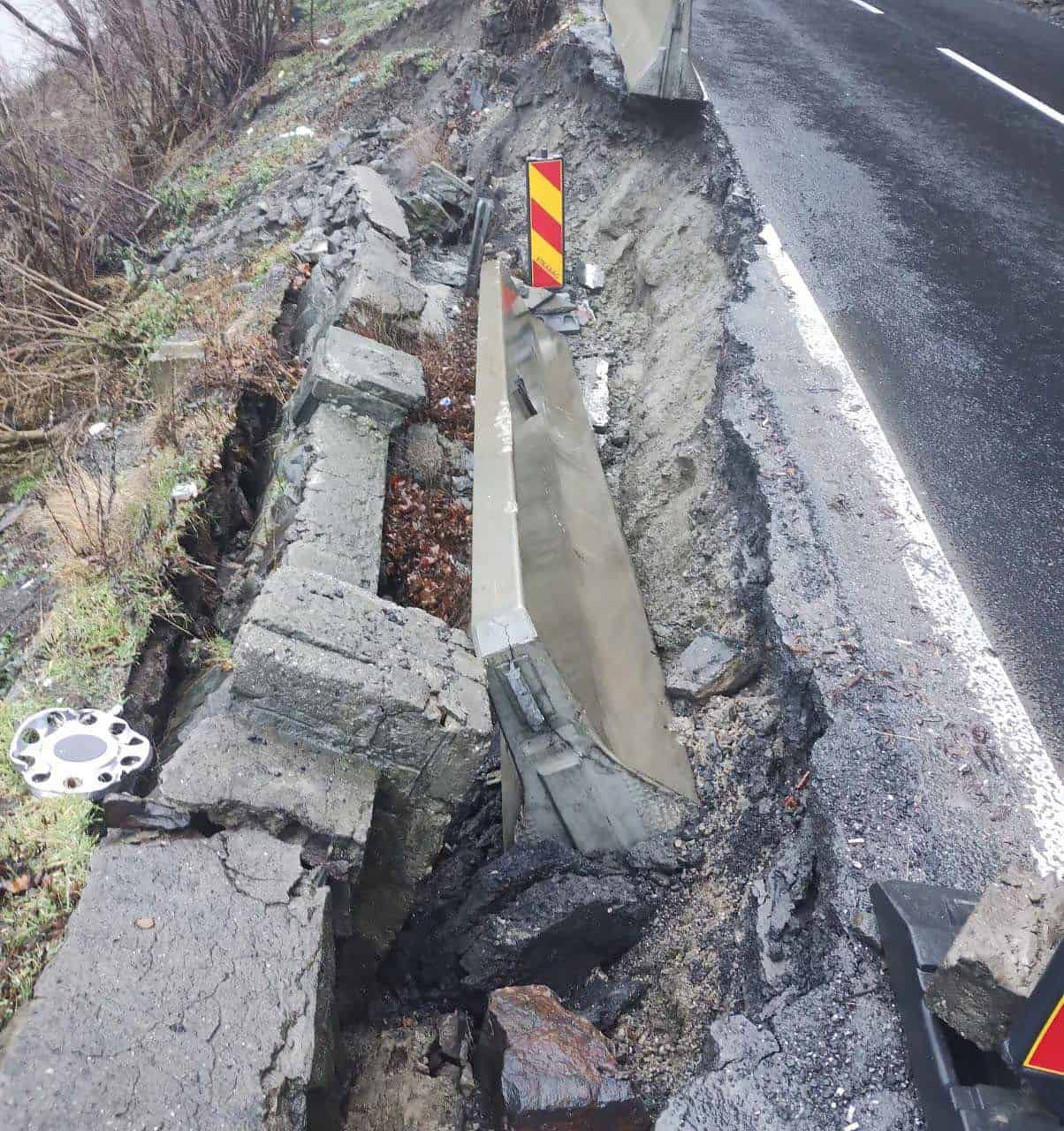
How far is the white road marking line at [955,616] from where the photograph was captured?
247 centimetres

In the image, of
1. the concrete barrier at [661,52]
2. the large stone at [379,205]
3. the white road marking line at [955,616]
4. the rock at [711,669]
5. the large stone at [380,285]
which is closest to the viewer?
the white road marking line at [955,616]

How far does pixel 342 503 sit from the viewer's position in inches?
166

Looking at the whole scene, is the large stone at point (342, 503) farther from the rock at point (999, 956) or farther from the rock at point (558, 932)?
the rock at point (999, 956)

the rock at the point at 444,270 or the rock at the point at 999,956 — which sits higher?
the rock at the point at 999,956

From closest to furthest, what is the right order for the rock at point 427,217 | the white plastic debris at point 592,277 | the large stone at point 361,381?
the large stone at point 361,381
the white plastic debris at point 592,277
the rock at point 427,217

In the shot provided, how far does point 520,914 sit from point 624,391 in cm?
335

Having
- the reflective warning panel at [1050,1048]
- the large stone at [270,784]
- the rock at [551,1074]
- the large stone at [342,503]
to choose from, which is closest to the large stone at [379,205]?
the large stone at [342,503]

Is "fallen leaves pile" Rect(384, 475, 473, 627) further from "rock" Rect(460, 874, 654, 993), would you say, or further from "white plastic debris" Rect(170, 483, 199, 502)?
"rock" Rect(460, 874, 654, 993)

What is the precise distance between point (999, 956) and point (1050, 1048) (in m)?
0.16

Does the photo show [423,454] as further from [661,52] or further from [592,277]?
[661,52]

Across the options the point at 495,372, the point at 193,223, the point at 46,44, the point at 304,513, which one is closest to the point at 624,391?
the point at 495,372

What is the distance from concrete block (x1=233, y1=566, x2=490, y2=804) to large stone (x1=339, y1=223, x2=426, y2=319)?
2.94 metres

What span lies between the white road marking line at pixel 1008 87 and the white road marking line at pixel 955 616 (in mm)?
4392

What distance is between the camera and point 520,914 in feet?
9.96
